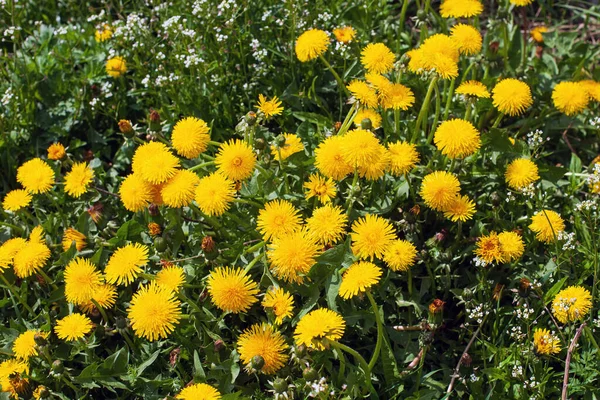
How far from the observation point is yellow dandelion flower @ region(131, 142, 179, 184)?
259 cm

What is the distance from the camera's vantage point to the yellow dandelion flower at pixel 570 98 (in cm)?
308

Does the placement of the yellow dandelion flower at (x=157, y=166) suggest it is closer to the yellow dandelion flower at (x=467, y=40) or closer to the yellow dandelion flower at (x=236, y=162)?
the yellow dandelion flower at (x=236, y=162)

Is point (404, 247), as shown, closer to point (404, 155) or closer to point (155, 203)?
point (404, 155)

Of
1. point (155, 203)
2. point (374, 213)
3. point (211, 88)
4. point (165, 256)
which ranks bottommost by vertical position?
point (374, 213)

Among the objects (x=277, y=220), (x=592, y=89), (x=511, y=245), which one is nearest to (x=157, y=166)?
(x=277, y=220)

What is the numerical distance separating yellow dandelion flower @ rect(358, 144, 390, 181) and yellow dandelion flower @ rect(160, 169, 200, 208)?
627 mm

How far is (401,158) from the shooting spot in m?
2.65

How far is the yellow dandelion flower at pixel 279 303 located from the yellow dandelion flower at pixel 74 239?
901 mm

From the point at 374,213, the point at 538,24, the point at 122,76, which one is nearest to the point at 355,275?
the point at 374,213

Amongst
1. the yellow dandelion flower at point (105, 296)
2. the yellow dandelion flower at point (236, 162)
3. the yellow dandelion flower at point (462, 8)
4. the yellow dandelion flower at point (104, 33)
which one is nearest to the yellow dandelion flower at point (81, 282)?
the yellow dandelion flower at point (105, 296)

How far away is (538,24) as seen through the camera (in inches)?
168

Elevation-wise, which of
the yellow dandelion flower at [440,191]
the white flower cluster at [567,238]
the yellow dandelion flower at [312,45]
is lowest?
the white flower cluster at [567,238]

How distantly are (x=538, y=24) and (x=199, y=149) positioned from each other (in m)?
2.60

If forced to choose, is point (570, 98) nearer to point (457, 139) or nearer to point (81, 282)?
point (457, 139)
